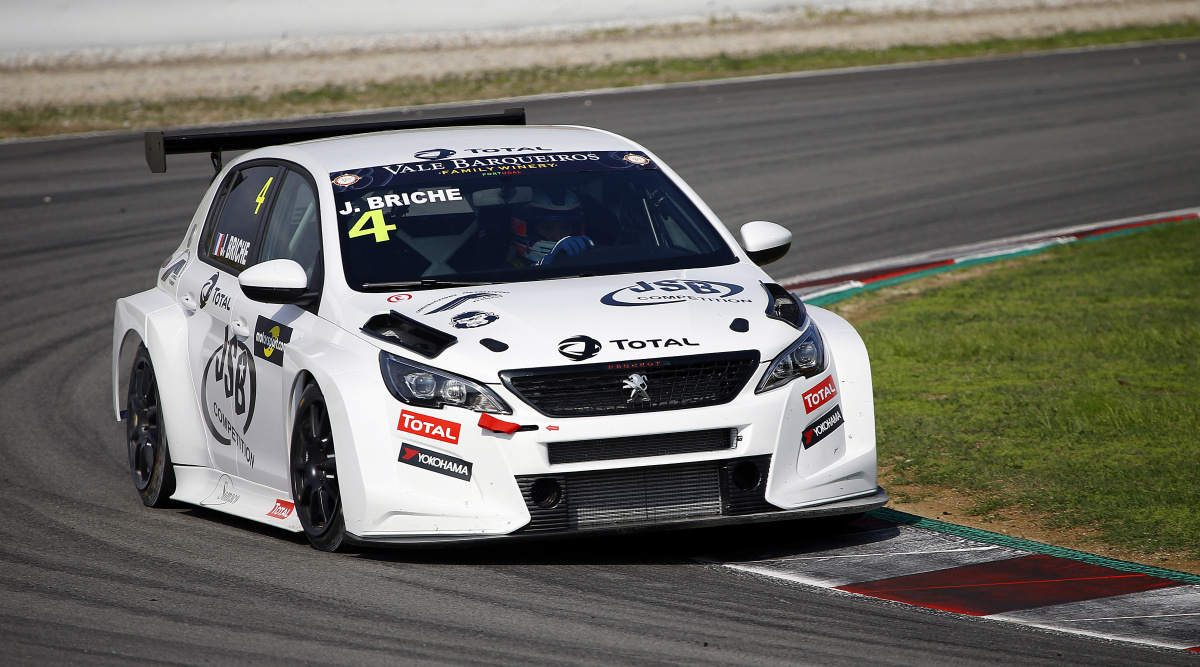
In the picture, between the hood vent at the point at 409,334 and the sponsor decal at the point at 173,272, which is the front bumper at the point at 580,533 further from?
the sponsor decal at the point at 173,272

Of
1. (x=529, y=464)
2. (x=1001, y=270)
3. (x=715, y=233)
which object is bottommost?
(x=1001, y=270)

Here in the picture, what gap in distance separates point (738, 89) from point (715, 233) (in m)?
16.2

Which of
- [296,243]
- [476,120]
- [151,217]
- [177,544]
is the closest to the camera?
[177,544]

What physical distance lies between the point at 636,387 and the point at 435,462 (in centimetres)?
77

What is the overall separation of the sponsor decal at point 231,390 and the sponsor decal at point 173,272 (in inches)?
29.8

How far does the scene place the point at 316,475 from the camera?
5797 millimetres

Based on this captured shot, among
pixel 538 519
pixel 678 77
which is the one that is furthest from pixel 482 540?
pixel 678 77

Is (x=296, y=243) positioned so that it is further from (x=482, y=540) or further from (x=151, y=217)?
(x=151, y=217)

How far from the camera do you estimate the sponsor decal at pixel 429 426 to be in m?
5.35

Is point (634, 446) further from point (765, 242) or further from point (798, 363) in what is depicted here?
point (765, 242)

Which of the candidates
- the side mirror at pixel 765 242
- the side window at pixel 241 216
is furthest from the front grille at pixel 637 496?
the side window at pixel 241 216

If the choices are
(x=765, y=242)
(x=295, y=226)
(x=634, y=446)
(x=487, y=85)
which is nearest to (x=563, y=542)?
(x=634, y=446)

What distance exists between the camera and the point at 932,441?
7652 mm

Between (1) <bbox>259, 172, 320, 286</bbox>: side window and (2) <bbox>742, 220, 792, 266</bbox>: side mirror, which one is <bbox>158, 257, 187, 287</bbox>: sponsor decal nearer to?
(1) <bbox>259, 172, 320, 286</bbox>: side window
